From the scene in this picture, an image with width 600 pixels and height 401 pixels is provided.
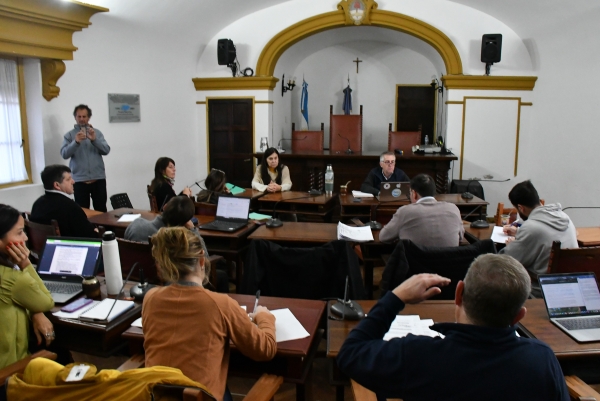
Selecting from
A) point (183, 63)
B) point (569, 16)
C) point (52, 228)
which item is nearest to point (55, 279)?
point (52, 228)

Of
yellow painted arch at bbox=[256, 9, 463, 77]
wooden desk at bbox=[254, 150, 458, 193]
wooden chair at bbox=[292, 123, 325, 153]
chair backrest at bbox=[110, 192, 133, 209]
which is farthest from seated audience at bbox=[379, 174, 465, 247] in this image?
wooden chair at bbox=[292, 123, 325, 153]

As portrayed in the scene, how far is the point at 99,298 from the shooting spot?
95.9 inches

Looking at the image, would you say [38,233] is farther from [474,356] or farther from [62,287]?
[474,356]

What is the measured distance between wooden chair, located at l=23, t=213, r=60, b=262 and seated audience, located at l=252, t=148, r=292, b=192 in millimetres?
2501

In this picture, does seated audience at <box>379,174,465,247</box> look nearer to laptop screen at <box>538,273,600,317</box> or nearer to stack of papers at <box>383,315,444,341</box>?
laptop screen at <box>538,273,600,317</box>

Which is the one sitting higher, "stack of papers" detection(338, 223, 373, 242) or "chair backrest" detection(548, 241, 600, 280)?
"chair backrest" detection(548, 241, 600, 280)

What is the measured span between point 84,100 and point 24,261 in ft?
13.5

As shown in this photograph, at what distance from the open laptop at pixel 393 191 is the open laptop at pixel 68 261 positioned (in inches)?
111

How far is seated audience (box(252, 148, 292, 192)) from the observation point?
5542 millimetres

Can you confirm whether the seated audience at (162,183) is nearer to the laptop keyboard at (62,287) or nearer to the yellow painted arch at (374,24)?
the laptop keyboard at (62,287)

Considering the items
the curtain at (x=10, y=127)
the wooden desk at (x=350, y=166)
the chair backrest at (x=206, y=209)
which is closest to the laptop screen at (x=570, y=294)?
the chair backrest at (x=206, y=209)

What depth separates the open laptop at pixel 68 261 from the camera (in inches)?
101

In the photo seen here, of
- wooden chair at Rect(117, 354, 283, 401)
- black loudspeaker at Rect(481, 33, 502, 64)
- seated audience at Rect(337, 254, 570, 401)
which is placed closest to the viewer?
seated audience at Rect(337, 254, 570, 401)

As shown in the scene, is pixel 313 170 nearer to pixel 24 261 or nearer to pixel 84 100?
pixel 84 100
